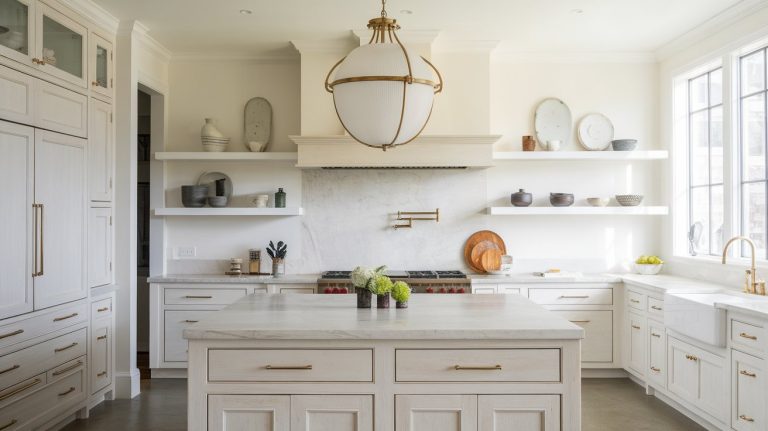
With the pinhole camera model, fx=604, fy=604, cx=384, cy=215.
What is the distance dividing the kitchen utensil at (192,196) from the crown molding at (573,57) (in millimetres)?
2990

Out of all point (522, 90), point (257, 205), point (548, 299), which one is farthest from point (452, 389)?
point (522, 90)

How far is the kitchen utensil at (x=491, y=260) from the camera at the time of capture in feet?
18.2

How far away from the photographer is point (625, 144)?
5473mm

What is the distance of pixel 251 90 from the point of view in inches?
226

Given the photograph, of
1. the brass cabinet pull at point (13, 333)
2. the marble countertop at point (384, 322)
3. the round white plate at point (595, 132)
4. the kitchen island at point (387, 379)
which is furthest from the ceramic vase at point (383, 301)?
the round white plate at point (595, 132)

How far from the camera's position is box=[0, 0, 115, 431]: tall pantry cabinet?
346cm

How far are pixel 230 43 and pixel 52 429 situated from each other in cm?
335

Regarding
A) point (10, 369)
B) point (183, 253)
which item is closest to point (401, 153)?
point (183, 253)

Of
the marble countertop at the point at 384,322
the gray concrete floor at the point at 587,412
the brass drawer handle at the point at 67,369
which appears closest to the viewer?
the marble countertop at the point at 384,322

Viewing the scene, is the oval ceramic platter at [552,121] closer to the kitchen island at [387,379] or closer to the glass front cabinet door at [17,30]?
the kitchen island at [387,379]

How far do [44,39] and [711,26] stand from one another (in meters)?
4.83

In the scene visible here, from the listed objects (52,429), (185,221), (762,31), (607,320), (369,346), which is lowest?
(52,429)

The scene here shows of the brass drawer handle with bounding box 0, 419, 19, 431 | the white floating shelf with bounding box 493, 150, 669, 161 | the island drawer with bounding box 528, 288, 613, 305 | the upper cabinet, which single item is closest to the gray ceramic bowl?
the white floating shelf with bounding box 493, 150, 669, 161

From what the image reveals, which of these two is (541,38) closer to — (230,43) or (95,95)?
(230,43)
